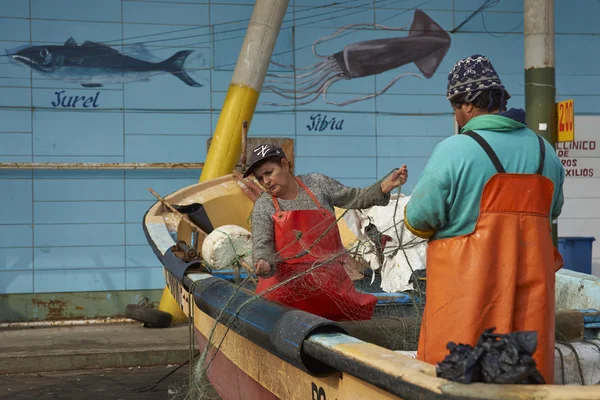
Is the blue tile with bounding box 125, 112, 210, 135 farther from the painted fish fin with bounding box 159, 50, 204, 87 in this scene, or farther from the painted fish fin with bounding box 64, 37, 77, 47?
the painted fish fin with bounding box 64, 37, 77, 47

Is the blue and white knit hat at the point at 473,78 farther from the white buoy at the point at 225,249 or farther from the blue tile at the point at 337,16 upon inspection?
the blue tile at the point at 337,16

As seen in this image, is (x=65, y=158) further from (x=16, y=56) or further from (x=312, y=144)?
(x=312, y=144)

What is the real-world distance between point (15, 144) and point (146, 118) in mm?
1652

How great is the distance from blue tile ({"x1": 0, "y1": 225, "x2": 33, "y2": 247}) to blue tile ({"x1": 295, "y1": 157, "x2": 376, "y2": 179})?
11.6 ft

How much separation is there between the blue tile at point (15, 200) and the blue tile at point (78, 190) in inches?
4.3

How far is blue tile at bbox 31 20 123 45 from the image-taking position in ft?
36.8

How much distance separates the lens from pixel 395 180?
4770 mm

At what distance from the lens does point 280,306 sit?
432 cm

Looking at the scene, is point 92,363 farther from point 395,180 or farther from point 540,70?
point 540,70

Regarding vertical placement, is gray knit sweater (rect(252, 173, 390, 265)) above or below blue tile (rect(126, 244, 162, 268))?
above

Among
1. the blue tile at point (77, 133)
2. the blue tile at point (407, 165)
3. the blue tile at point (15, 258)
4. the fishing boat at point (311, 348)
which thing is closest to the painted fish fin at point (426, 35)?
the blue tile at point (407, 165)

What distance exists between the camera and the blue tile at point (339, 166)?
11883mm

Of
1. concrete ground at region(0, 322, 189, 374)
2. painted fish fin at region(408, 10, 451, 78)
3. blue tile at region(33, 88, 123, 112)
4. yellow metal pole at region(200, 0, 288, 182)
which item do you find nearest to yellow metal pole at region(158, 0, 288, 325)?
yellow metal pole at region(200, 0, 288, 182)

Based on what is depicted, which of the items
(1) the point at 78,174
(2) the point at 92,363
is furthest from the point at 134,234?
(2) the point at 92,363
